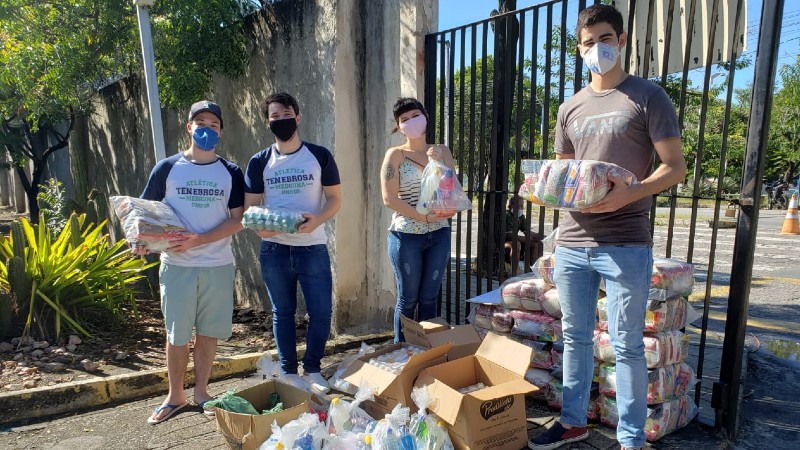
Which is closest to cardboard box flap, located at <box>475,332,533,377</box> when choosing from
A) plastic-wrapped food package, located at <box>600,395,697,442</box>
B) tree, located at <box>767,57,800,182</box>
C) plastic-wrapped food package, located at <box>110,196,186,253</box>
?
plastic-wrapped food package, located at <box>600,395,697,442</box>

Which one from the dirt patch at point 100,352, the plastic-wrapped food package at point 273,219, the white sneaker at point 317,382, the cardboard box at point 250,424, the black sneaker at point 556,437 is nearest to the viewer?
the cardboard box at point 250,424

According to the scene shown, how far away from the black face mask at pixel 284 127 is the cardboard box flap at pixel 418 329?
4.32 feet

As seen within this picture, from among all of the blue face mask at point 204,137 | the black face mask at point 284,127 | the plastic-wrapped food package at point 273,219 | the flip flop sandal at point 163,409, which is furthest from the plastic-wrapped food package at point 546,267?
the flip flop sandal at point 163,409

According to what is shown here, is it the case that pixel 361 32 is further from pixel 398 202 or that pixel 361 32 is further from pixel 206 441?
pixel 206 441

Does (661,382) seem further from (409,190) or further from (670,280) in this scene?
(409,190)

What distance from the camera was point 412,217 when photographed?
3430 millimetres

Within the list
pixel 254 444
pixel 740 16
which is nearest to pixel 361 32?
pixel 740 16

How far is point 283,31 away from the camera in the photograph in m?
5.20

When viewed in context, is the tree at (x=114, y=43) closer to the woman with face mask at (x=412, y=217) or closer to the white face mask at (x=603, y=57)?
the woman with face mask at (x=412, y=217)

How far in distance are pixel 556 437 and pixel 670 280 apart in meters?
1.00

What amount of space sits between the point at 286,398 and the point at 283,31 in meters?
3.58

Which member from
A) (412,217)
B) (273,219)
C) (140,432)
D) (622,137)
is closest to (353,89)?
(412,217)

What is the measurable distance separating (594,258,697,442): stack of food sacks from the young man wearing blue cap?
7.09 ft

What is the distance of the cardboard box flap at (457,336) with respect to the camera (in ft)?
10.9
